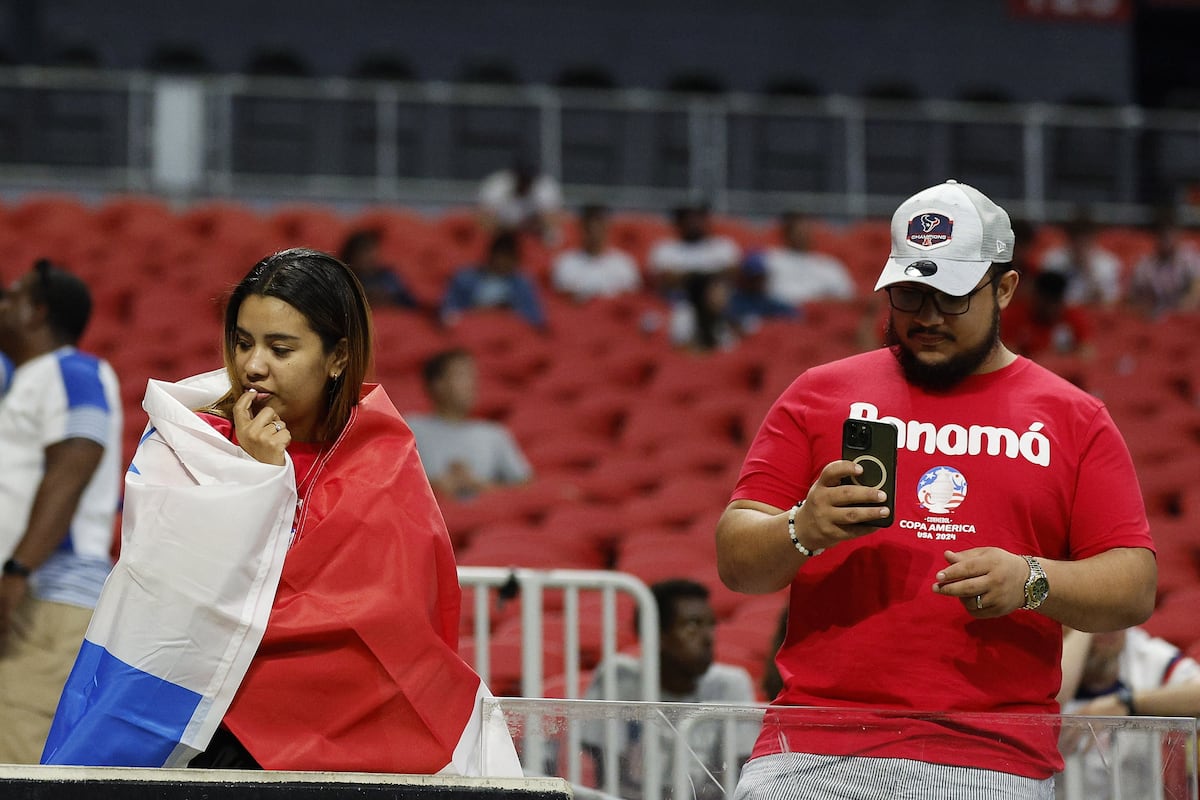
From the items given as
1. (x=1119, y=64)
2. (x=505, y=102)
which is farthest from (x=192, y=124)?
(x=1119, y=64)

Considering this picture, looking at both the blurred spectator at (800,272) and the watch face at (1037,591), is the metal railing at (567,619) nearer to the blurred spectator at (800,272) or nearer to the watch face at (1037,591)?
the watch face at (1037,591)

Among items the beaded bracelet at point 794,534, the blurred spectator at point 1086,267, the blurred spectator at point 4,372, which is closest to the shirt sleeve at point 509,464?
the blurred spectator at point 4,372

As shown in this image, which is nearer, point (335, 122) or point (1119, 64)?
point (335, 122)

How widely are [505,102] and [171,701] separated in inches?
427

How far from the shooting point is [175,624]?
251cm

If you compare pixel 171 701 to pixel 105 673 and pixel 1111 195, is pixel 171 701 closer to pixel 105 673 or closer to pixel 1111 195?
pixel 105 673

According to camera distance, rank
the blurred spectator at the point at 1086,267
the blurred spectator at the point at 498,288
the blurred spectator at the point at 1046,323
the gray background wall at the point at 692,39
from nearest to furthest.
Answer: the blurred spectator at the point at 1046,323, the blurred spectator at the point at 498,288, the blurred spectator at the point at 1086,267, the gray background wall at the point at 692,39

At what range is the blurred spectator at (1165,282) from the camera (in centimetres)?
1151

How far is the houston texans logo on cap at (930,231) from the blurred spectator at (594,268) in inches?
315

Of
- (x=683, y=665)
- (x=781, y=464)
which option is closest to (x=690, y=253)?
(x=683, y=665)

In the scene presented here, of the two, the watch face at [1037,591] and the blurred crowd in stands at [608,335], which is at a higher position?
the blurred crowd in stands at [608,335]

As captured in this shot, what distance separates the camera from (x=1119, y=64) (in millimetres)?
16172

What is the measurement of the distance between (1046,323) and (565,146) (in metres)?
5.39

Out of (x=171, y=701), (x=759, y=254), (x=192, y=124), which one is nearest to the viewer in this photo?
(x=171, y=701)
